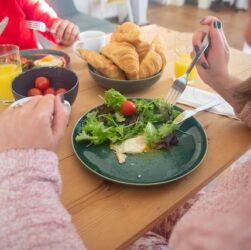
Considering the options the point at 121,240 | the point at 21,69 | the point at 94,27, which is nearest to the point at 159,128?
the point at 121,240

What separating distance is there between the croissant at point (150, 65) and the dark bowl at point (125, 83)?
1.0 inches

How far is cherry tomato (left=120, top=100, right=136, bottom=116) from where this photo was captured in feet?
2.91

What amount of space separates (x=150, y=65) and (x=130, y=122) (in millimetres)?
261

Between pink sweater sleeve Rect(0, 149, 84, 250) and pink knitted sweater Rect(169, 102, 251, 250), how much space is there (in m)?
0.19

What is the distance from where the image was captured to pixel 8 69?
1.02 m

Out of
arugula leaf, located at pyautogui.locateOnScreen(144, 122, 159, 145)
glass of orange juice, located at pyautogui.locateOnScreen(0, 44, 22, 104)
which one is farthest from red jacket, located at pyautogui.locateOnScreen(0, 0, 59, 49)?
arugula leaf, located at pyautogui.locateOnScreen(144, 122, 159, 145)

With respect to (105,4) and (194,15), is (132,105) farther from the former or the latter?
(194,15)

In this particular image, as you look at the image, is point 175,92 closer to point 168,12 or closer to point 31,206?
point 31,206

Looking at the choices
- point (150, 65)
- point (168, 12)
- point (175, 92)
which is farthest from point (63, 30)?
point (168, 12)

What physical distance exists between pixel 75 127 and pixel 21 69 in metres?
0.36

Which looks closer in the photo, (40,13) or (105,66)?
(105,66)

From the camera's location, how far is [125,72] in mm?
1025

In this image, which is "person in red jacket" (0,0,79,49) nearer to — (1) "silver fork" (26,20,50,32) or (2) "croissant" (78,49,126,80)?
(1) "silver fork" (26,20,50,32)

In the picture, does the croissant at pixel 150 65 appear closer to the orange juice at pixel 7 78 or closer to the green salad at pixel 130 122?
the green salad at pixel 130 122
